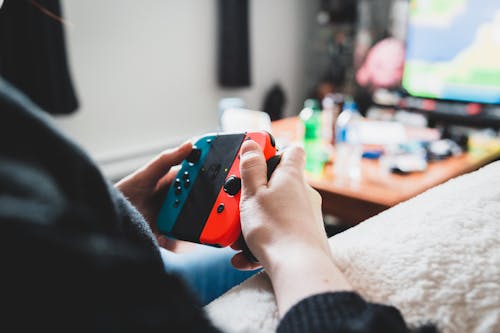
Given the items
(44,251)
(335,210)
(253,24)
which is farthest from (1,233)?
(253,24)

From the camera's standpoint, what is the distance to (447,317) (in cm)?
39

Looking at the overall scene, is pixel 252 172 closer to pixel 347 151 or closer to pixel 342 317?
pixel 342 317

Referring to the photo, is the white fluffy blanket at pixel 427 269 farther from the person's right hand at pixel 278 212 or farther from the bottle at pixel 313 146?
the bottle at pixel 313 146

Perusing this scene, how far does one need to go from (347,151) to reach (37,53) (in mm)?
1635

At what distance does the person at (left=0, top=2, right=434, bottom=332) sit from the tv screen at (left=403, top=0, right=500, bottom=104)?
60.3 inches

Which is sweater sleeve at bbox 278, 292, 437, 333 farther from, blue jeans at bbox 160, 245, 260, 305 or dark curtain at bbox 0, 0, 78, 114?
dark curtain at bbox 0, 0, 78, 114

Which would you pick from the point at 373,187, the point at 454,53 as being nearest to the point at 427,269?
the point at 373,187

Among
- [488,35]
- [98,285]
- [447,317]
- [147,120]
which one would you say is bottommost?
[147,120]

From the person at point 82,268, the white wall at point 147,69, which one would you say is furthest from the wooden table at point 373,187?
the white wall at point 147,69

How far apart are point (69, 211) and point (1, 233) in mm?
39

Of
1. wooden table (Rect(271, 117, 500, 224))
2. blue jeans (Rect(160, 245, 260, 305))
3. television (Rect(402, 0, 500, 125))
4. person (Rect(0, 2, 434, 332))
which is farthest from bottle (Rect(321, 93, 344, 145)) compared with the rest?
person (Rect(0, 2, 434, 332))

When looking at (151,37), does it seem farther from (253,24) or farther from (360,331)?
(360,331)

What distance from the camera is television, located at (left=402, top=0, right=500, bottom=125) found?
1636 millimetres

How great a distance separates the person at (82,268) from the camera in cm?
25
